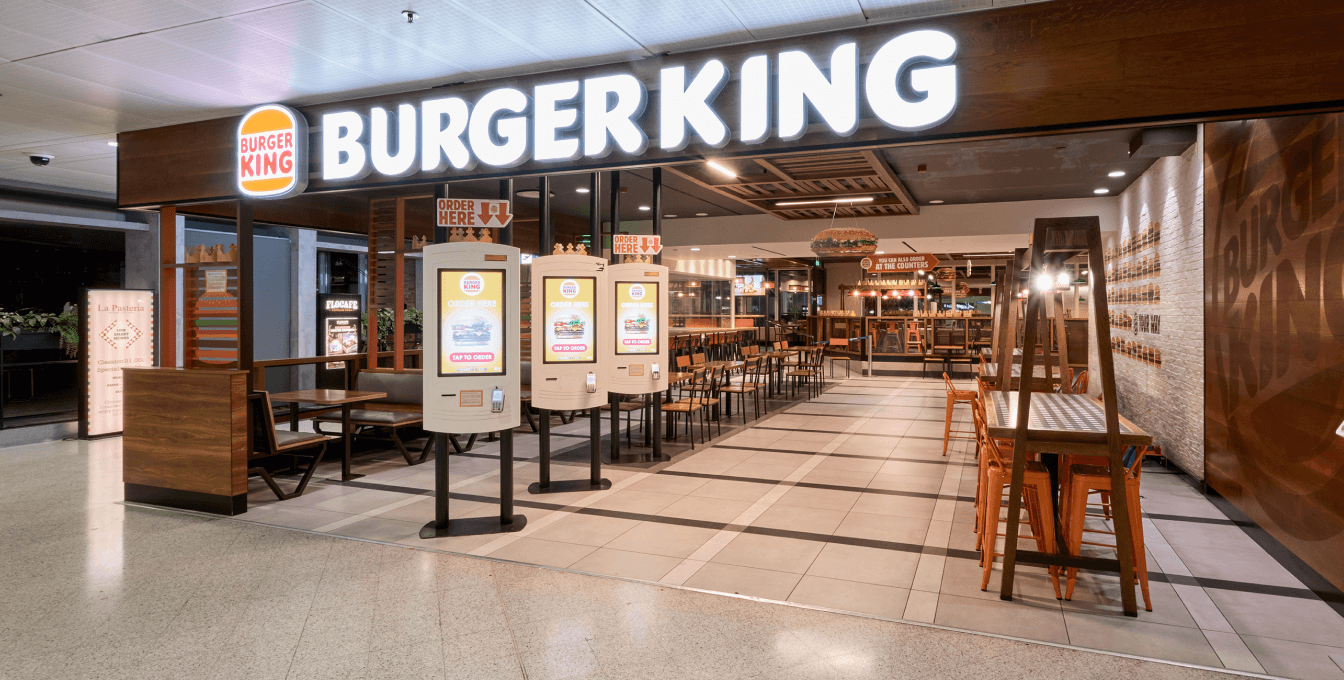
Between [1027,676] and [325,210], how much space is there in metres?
9.37

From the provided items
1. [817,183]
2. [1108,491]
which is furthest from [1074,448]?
[817,183]

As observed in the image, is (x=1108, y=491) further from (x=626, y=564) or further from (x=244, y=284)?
(x=244, y=284)

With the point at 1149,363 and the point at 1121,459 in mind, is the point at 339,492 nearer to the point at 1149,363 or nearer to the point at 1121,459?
the point at 1121,459

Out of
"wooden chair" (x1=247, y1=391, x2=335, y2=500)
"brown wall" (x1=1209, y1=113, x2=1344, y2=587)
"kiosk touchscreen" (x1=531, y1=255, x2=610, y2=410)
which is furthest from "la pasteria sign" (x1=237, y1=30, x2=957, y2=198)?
"brown wall" (x1=1209, y1=113, x2=1344, y2=587)

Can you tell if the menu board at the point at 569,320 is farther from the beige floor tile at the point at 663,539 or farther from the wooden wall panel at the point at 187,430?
the wooden wall panel at the point at 187,430

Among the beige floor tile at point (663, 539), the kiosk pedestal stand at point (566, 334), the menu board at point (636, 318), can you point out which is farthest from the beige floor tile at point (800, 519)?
the menu board at point (636, 318)

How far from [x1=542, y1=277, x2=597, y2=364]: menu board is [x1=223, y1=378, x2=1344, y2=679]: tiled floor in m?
1.11

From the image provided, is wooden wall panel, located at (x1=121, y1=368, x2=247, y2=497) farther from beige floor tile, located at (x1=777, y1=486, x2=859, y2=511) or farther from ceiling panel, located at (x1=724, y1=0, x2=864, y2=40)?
ceiling panel, located at (x1=724, y1=0, x2=864, y2=40)

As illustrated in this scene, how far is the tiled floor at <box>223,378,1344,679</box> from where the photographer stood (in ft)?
9.98

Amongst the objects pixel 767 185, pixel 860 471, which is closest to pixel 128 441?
pixel 860 471

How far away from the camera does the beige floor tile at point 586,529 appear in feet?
13.9

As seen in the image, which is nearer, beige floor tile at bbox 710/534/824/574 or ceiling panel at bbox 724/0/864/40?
ceiling panel at bbox 724/0/864/40

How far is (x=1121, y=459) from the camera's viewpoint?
3248 millimetres

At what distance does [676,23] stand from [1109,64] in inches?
79.7
